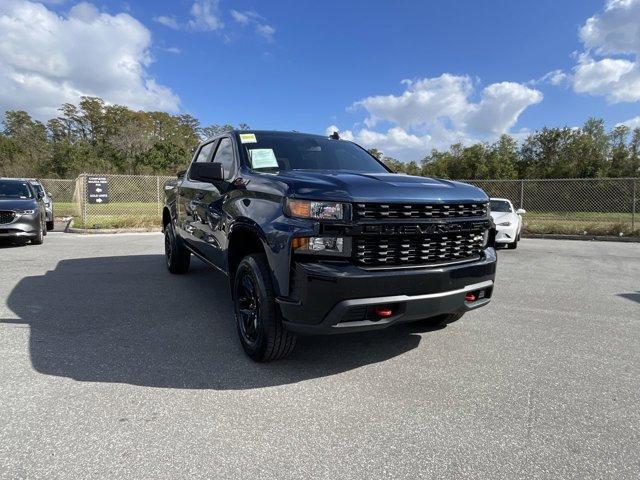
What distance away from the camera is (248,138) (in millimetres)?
4355

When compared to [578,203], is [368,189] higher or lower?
lower

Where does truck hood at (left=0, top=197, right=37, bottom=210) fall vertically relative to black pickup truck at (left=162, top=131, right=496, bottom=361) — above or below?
above

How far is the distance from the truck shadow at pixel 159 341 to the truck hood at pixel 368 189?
4.43 feet

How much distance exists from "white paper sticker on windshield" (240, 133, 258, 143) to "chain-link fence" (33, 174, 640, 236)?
11.9 metres

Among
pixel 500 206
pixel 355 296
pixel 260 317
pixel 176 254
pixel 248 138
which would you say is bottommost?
pixel 260 317

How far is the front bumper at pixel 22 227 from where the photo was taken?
955 centimetres

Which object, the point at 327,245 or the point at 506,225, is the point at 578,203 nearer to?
the point at 506,225

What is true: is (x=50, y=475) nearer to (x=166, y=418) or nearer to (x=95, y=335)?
(x=166, y=418)

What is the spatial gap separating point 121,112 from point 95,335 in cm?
6970

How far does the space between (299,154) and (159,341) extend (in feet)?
7.20

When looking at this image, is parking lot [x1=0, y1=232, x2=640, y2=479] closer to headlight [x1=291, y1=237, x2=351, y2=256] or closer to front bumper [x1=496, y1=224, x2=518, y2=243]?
headlight [x1=291, y1=237, x2=351, y2=256]

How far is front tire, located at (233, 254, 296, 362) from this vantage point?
317 cm

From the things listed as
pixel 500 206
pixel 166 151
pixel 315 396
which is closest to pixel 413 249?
pixel 315 396

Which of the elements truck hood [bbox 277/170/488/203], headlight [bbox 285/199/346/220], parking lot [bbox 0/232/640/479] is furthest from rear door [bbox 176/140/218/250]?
headlight [bbox 285/199/346/220]
